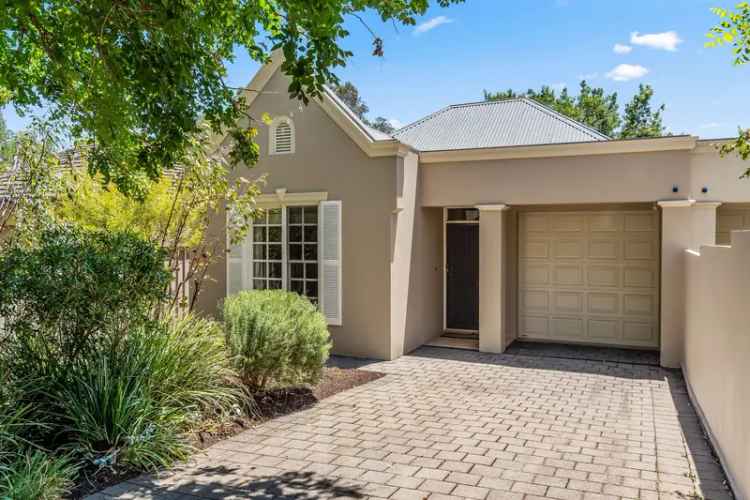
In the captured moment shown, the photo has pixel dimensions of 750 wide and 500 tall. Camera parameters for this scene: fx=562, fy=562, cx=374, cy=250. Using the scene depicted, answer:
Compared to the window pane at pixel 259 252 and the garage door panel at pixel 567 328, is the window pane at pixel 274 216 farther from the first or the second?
the garage door panel at pixel 567 328

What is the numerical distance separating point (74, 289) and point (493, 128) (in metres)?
10.5

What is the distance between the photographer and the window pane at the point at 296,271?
1138 centimetres

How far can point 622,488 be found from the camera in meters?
5.02

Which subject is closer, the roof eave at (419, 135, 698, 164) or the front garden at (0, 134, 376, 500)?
the front garden at (0, 134, 376, 500)

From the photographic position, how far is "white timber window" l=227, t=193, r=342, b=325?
10984 mm

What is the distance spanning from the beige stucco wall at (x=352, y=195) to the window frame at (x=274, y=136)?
7cm

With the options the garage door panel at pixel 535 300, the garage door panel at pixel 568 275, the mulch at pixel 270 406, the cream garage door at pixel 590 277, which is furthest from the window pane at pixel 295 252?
the garage door panel at pixel 568 275

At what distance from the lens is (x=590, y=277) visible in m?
12.1

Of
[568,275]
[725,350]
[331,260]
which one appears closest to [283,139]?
[331,260]

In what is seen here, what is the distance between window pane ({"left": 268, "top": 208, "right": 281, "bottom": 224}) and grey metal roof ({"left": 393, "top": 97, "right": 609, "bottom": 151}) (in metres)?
3.60

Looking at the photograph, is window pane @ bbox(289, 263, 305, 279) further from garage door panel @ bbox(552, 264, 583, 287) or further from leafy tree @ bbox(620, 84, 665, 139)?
leafy tree @ bbox(620, 84, 665, 139)

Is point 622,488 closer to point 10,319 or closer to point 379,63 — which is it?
point 379,63

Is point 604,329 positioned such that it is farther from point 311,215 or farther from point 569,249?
point 311,215

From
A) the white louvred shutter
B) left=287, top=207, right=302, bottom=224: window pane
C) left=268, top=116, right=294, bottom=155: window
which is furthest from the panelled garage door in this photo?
the white louvred shutter
